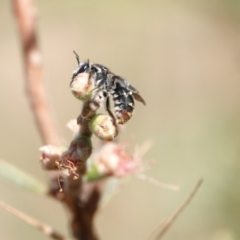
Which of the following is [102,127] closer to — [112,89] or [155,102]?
[112,89]

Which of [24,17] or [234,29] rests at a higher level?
[234,29]

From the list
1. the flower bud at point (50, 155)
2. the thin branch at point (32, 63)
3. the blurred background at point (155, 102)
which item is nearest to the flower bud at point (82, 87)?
the flower bud at point (50, 155)

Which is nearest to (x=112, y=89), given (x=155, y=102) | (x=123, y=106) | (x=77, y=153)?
(x=123, y=106)

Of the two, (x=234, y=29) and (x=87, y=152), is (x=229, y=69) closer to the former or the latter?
(x=234, y=29)

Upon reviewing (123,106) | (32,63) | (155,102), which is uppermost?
(155,102)

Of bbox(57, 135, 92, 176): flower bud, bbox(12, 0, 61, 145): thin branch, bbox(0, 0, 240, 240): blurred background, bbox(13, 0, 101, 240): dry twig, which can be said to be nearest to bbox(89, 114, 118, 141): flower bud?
bbox(57, 135, 92, 176): flower bud

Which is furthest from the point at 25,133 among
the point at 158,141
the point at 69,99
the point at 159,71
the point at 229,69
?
the point at 229,69
